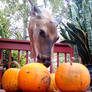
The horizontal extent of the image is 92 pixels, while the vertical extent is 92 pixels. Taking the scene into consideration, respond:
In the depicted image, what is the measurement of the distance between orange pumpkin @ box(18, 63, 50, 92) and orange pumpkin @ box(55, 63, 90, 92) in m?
0.05

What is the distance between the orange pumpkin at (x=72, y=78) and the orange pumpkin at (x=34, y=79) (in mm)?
54

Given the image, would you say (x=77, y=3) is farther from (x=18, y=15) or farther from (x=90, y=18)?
(x=18, y=15)

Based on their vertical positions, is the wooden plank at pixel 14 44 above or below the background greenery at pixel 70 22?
below

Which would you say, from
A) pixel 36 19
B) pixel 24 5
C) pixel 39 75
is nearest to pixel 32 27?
pixel 36 19

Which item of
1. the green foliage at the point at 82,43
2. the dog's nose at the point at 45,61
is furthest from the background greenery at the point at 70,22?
the dog's nose at the point at 45,61

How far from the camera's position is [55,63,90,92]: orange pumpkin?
0.54 metres

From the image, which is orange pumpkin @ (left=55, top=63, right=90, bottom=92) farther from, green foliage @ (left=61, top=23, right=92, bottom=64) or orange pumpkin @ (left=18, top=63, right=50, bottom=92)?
green foliage @ (left=61, top=23, right=92, bottom=64)

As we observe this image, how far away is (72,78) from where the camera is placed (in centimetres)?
54

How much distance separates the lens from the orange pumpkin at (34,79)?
0.54m

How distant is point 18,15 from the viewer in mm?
5977

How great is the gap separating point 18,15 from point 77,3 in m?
4.71

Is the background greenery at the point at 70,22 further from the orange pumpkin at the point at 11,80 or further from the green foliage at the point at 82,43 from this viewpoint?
the orange pumpkin at the point at 11,80

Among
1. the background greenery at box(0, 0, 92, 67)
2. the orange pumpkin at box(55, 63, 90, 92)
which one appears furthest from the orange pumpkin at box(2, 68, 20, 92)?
the background greenery at box(0, 0, 92, 67)

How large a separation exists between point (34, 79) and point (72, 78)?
0.44 feet
